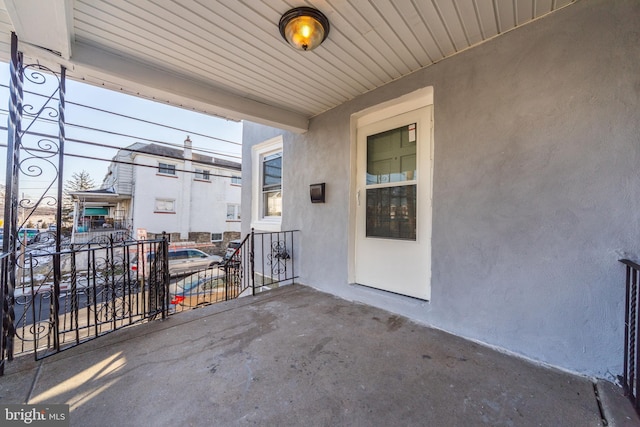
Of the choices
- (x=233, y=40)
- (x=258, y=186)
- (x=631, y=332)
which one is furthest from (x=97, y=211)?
(x=631, y=332)

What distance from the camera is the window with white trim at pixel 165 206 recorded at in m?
11.1

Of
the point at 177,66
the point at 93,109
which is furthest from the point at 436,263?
the point at 93,109

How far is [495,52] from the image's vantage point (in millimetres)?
1767

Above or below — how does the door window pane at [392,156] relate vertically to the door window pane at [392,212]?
above

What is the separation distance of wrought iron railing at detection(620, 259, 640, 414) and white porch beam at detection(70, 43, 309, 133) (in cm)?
311

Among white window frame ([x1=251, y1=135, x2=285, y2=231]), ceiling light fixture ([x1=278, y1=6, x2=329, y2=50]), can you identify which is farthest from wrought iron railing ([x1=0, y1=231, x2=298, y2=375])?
ceiling light fixture ([x1=278, y1=6, x2=329, y2=50])

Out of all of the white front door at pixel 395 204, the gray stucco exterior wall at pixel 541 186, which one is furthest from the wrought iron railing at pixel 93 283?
the gray stucco exterior wall at pixel 541 186

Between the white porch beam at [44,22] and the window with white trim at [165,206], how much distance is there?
1101 cm

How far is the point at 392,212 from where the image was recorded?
250 cm

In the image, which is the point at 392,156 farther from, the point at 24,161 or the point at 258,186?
the point at 24,161

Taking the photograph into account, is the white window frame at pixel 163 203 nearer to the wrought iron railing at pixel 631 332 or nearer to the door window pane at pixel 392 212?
the door window pane at pixel 392 212

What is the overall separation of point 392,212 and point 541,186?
1.18 m

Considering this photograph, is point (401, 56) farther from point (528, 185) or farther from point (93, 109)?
point (93, 109)

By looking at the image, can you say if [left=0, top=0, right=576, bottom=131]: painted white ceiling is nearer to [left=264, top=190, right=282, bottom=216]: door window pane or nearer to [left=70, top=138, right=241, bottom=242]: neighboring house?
[left=264, top=190, right=282, bottom=216]: door window pane
